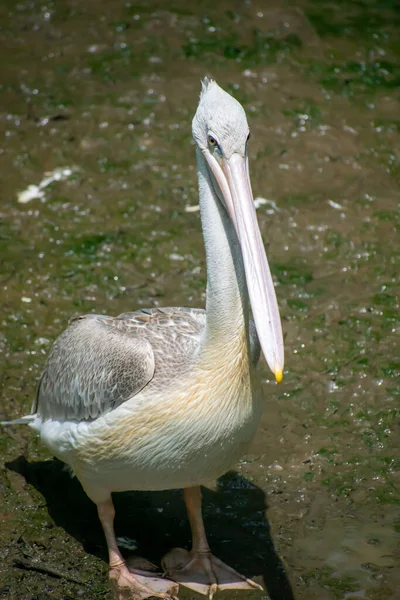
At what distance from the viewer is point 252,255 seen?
3092 mm

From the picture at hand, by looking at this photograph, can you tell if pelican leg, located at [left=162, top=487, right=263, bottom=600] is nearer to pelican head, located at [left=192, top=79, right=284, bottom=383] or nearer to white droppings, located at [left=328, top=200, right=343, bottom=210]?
pelican head, located at [left=192, top=79, right=284, bottom=383]

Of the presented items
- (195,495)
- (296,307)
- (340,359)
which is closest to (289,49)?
(296,307)

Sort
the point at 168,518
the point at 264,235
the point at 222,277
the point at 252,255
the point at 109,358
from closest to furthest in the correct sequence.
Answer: the point at 252,255
the point at 222,277
the point at 109,358
the point at 168,518
the point at 264,235

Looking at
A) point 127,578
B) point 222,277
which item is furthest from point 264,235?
point 127,578

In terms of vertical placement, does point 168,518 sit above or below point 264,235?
below

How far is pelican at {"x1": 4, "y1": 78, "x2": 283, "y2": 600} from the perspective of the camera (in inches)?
127

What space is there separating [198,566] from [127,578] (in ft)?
1.09

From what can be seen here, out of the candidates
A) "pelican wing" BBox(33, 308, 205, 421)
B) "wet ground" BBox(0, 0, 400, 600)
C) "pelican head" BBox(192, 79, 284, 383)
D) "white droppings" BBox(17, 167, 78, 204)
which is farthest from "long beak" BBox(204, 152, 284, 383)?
"white droppings" BBox(17, 167, 78, 204)

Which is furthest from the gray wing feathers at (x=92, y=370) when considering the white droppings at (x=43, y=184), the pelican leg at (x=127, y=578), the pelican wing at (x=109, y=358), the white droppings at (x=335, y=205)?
the white droppings at (x=335, y=205)

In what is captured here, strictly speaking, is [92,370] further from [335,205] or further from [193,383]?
[335,205]

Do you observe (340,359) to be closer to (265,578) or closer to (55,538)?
(265,578)

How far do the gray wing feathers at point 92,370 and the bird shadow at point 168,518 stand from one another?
427 mm

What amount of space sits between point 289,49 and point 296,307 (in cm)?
301

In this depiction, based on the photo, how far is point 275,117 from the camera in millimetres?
6754
